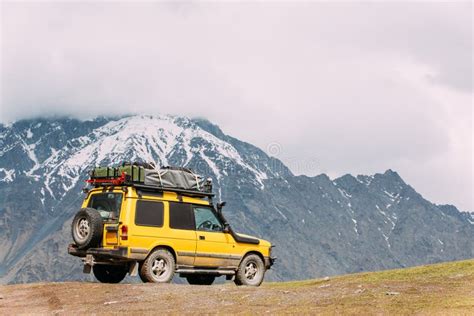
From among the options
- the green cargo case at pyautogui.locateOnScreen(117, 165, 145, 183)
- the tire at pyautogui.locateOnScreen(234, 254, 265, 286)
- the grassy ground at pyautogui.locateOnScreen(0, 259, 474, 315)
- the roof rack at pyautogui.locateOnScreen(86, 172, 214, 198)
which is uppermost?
the green cargo case at pyautogui.locateOnScreen(117, 165, 145, 183)

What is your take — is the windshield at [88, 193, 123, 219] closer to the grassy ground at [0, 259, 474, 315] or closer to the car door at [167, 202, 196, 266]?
the car door at [167, 202, 196, 266]

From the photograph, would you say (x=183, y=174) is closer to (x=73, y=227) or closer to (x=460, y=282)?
(x=73, y=227)

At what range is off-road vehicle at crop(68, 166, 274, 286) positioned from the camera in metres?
20.2

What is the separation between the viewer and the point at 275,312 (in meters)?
13.9

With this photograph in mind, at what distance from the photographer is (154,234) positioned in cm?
2050

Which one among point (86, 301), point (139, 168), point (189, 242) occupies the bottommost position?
point (86, 301)

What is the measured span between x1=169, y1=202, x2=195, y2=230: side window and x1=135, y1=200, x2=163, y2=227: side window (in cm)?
43

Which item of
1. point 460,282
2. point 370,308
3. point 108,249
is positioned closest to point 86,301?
point 108,249

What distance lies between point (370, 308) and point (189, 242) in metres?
8.52

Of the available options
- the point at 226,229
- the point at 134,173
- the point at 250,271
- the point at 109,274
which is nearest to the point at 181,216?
the point at 226,229

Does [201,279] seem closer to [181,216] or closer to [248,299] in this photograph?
[181,216]

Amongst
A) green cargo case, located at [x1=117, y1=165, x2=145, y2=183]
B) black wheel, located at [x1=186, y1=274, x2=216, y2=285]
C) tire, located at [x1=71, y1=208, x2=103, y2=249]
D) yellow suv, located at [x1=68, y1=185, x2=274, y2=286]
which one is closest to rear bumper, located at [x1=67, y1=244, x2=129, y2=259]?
yellow suv, located at [x1=68, y1=185, x2=274, y2=286]

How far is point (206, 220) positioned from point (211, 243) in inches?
27.3

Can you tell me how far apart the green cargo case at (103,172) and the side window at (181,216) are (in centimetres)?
186
